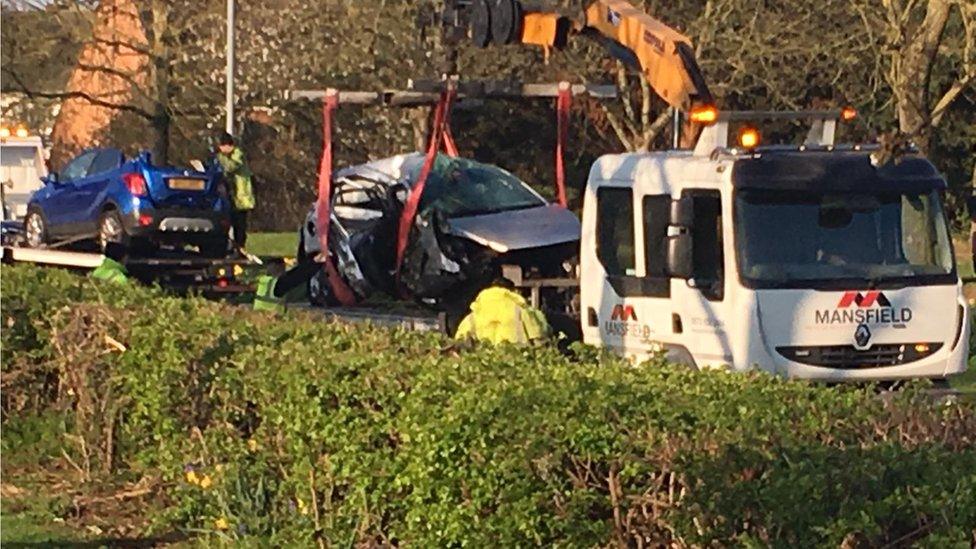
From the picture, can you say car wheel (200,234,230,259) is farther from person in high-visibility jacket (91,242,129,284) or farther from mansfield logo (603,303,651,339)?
mansfield logo (603,303,651,339)

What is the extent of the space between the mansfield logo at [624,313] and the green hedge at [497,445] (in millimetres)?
A: 2894

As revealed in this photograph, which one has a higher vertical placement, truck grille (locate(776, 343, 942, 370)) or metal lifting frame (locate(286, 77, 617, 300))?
metal lifting frame (locate(286, 77, 617, 300))

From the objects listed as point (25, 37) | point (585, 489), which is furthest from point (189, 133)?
point (585, 489)

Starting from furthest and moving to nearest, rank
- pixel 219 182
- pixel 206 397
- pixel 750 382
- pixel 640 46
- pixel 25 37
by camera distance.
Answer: pixel 25 37
pixel 219 182
pixel 640 46
pixel 206 397
pixel 750 382

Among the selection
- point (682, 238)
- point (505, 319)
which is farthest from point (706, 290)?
point (505, 319)

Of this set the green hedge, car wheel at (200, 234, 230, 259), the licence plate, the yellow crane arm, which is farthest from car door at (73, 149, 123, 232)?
the green hedge

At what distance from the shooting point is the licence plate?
22.6 meters

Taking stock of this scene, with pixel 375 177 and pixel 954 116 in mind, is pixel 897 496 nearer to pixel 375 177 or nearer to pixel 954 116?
A: pixel 375 177

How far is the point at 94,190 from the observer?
2338 cm

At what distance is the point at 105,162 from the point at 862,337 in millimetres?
13147

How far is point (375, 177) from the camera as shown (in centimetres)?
1967

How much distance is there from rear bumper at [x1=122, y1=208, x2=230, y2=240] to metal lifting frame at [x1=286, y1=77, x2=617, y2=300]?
320cm

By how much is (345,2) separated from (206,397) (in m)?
30.7

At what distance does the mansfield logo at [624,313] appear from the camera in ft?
45.3
